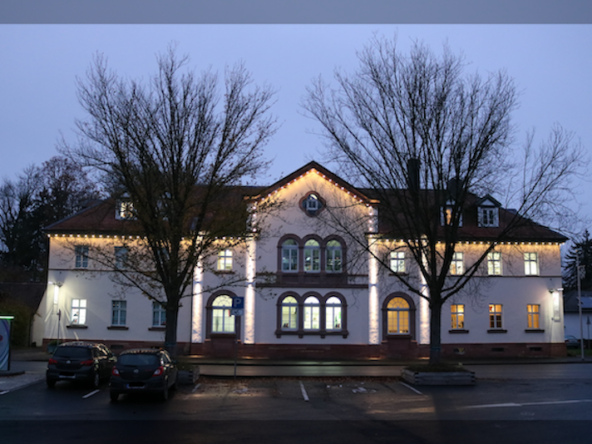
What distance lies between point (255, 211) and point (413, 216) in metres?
5.98

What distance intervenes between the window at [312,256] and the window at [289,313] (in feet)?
6.72

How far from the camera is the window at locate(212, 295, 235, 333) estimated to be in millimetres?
34219

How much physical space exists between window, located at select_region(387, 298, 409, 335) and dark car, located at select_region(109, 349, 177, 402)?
66.4ft

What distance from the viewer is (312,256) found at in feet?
114

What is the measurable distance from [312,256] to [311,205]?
2.98 m

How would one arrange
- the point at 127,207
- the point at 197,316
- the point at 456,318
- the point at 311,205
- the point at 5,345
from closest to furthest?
the point at 127,207, the point at 5,345, the point at 197,316, the point at 311,205, the point at 456,318

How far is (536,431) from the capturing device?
12.6 meters

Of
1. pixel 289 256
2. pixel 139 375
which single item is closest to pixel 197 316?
pixel 289 256

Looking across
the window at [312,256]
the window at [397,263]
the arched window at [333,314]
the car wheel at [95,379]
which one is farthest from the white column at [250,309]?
the car wheel at [95,379]

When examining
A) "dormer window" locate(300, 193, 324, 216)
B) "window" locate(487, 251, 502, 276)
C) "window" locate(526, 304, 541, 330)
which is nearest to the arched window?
"dormer window" locate(300, 193, 324, 216)

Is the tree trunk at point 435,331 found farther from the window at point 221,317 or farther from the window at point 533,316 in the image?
the window at point 533,316

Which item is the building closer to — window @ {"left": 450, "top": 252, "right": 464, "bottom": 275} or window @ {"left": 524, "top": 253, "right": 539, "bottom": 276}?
window @ {"left": 450, "top": 252, "right": 464, "bottom": 275}

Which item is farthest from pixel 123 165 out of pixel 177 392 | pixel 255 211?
pixel 177 392

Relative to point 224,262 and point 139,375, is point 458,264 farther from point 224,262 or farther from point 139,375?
point 139,375
